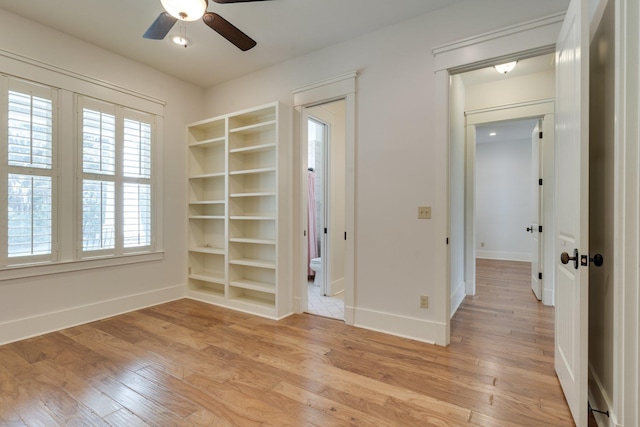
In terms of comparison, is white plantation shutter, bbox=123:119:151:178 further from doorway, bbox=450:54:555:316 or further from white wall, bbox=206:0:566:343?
doorway, bbox=450:54:555:316

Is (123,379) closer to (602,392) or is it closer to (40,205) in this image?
(40,205)

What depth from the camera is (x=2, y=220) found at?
8.57 ft

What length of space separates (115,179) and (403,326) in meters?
3.31

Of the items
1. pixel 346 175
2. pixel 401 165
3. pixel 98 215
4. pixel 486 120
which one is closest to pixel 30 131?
pixel 98 215

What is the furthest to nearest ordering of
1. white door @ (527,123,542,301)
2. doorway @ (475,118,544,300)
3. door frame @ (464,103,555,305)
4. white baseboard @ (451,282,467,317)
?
1. doorway @ (475,118,544,300)
2. white door @ (527,123,542,301)
3. door frame @ (464,103,555,305)
4. white baseboard @ (451,282,467,317)

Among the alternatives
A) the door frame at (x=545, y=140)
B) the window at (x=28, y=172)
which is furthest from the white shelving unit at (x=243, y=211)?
the door frame at (x=545, y=140)

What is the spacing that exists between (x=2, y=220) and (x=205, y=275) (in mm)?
2056

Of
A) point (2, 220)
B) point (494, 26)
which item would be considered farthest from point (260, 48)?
point (2, 220)

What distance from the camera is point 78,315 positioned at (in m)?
3.09

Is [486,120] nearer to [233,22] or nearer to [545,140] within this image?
[545,140]

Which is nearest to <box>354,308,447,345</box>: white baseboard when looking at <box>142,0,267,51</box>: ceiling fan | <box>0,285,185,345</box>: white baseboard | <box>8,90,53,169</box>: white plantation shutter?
<box>0,285,185,345</box>: white baseboard

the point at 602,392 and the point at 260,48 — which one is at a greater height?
the point at 260,48

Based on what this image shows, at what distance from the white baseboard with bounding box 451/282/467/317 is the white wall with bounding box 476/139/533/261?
3830 millimetres

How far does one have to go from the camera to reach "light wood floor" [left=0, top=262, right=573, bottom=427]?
171 cm
